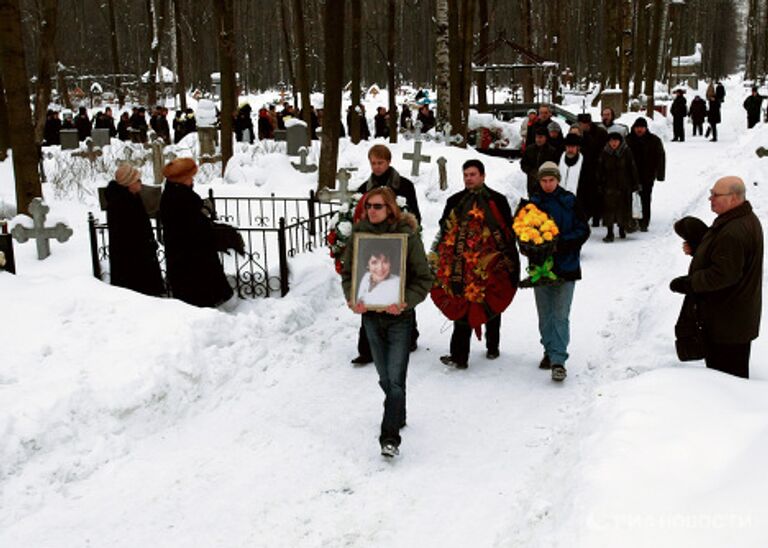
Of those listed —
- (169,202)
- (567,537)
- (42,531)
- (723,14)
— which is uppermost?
(723,14)

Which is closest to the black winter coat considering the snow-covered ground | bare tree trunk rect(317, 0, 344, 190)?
the snow-covered ground

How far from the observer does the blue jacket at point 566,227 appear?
7.03 meters

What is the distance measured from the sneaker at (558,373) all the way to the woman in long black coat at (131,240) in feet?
14.5

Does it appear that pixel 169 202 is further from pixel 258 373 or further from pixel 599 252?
pixel 599 252

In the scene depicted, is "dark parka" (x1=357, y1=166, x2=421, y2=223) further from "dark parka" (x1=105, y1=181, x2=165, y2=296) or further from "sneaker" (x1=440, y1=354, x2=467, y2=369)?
"dark parka" (x1=105, y1=181, x2=165, y2=296)

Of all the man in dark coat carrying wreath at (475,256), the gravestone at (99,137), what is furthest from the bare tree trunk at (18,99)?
the gravestone at (99,137)

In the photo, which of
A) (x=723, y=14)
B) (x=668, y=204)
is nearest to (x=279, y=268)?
(x=668, y=204)

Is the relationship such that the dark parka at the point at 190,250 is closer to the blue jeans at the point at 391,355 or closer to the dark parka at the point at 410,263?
the dark parka at the point at 410,263

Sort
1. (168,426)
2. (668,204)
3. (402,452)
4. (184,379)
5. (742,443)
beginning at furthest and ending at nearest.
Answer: (668,204)
(184,379)
(168,426)
(402,452)
(742,443)

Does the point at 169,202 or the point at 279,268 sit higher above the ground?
the point at 169,202

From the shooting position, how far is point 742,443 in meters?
4.57

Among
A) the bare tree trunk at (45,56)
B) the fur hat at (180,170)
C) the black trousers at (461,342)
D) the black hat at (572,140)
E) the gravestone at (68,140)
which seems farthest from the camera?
the gravestone at (68,140)

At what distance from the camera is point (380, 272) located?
5578mm

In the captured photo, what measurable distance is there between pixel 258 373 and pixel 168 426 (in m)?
1.26
